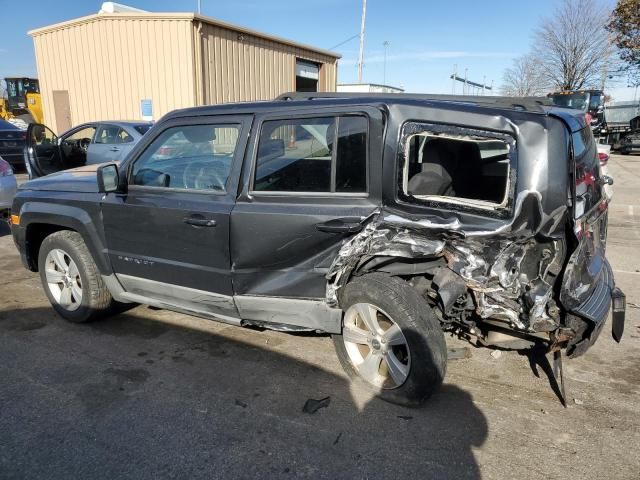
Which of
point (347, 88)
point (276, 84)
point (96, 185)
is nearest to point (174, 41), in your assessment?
point (276, 84)

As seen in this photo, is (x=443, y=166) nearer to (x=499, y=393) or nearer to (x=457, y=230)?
(x=457, y=230)

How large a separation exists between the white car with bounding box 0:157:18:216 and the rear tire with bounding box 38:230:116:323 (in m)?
3.63

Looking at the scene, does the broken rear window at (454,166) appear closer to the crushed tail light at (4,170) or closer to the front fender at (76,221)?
the front fender at (76,221)

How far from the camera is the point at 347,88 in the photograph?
145ft

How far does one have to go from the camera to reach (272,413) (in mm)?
2895

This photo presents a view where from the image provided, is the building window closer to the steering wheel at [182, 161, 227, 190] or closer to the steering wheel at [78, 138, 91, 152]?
the steering wheel at [78, 138, 91, 152]

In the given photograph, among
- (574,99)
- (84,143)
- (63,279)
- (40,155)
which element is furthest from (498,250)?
(574,99)

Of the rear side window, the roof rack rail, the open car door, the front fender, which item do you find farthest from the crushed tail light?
the rear side window

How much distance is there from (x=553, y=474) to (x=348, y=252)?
153cm

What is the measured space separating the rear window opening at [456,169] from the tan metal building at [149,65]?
Answer: 543 inches

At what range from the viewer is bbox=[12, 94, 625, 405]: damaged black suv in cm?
264

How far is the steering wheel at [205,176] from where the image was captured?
11.0 feet

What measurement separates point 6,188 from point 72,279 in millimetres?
4160

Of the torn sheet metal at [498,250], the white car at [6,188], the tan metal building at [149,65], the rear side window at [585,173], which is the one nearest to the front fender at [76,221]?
the torn sheet metal at [498,250]
